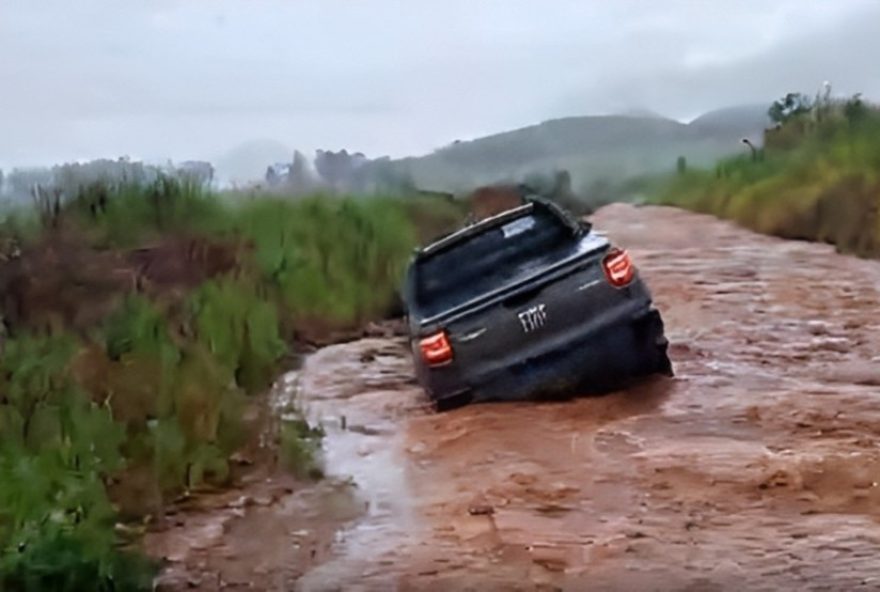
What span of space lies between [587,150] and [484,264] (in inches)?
43.7

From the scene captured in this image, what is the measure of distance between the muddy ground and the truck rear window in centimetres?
20

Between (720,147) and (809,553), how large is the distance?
859 mm

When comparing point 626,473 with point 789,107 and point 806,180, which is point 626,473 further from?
point 806,180

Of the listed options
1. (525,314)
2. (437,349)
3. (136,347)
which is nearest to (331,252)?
(437,349)

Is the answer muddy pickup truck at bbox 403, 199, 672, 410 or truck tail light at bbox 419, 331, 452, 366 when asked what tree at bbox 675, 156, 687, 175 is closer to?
muddy pickup truck at bbox 403, 199, 672, 410

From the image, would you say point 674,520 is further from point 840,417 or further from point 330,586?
point 840,417

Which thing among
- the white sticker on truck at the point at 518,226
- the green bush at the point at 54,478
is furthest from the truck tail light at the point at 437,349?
the green bush at the point at 54,478

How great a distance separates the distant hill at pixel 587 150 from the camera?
2969mm

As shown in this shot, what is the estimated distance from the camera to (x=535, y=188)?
→ 3.15 m

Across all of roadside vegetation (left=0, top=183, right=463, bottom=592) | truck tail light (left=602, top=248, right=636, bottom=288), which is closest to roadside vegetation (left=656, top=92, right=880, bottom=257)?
truck tail light (left=602, top=248, right=636, bottom=288)

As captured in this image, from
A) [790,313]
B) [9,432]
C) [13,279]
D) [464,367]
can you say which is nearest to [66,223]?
[13,279]

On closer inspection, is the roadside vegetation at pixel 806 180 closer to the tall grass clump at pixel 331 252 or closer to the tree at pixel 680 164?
the tree at pixel 680 164

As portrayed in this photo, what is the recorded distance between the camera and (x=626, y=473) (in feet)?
11.2

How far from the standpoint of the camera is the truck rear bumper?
395cm
